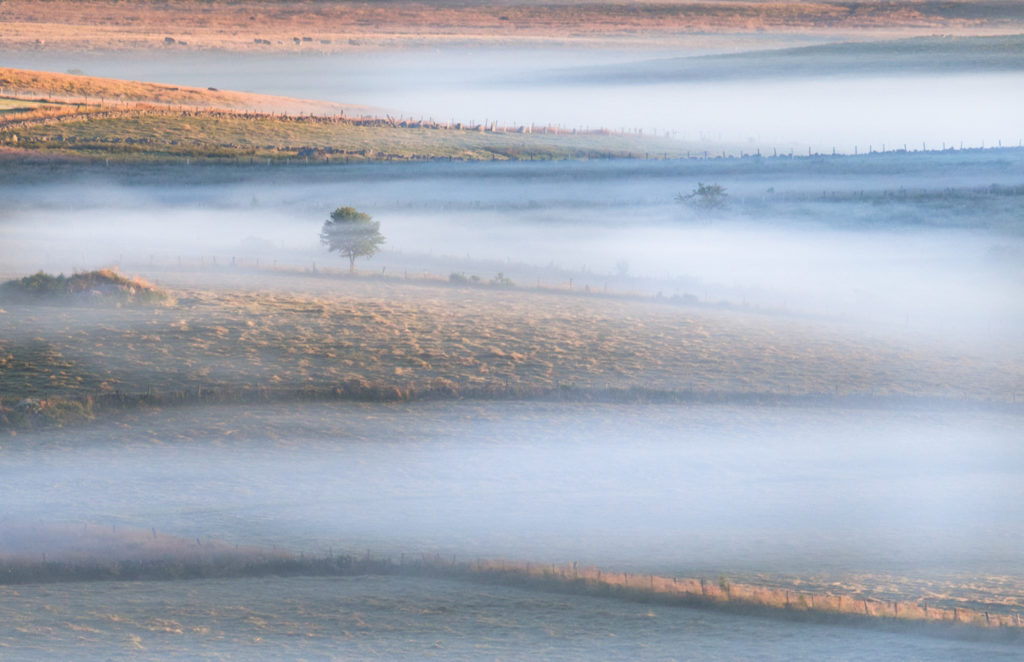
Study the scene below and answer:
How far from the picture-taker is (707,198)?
134 m

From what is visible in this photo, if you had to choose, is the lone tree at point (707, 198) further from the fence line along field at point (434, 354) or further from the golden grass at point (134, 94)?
the golden grass at point (134, 94)

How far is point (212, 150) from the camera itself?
140 metres

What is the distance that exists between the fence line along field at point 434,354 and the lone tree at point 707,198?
5469 cm

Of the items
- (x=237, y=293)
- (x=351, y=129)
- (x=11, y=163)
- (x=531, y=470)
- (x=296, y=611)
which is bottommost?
(x=296, y=611)

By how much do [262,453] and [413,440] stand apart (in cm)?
597

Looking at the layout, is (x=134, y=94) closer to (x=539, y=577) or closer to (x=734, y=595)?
(x=539, y=577)

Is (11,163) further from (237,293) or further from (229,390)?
(229,390)

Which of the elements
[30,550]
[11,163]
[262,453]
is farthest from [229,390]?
[11,163]

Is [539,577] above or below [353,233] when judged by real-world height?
below

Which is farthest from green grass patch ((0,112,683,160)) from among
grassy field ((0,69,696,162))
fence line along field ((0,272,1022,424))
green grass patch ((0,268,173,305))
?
fence line along field ((0,272,1022,424))

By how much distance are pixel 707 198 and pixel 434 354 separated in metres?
73.9

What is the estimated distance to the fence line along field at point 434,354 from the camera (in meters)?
59.0

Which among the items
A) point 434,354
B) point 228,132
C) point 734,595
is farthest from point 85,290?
point 228,132

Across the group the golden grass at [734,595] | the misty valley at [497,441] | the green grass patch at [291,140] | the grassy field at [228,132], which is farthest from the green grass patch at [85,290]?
the green grass patch at [291,140]
